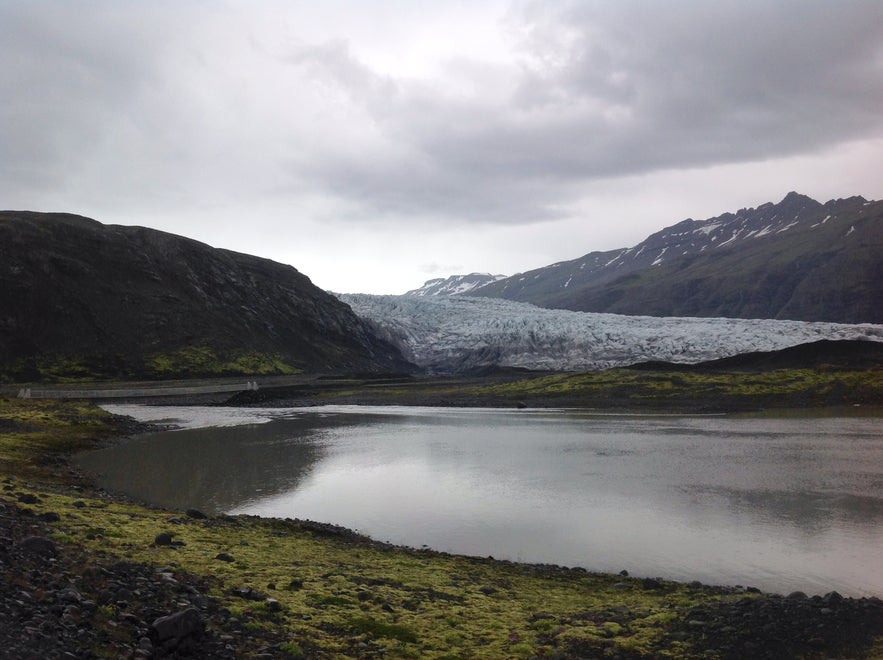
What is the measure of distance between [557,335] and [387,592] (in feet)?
345

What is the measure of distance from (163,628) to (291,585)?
3.87 m

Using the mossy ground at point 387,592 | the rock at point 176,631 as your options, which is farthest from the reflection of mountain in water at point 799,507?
the rock at point 176,631

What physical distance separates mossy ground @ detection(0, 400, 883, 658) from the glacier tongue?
3583 inches

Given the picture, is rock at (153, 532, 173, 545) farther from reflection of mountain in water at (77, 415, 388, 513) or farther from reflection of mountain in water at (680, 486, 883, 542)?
reflection of mountain in water at (680, 486, 883, 542)

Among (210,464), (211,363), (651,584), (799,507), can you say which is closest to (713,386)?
(799,507)

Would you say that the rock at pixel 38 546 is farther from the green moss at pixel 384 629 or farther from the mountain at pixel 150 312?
the mountain at pixel 150 312

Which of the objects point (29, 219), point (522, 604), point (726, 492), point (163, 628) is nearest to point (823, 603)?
point (522, 604)

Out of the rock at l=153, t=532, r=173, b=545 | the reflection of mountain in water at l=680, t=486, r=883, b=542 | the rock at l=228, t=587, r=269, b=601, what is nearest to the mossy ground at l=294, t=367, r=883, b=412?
the reflection of mountain in water at l=680, t=486, r=883, b=542

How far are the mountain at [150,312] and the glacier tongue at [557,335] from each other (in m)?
7.36

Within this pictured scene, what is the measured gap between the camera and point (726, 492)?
2369 centimetres

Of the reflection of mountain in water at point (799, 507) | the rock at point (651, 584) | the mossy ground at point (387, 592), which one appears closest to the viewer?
the mossy ground at point (387, 592)

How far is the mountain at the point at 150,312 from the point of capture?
9500 cm

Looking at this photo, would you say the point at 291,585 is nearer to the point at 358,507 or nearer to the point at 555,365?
the point at 358,507

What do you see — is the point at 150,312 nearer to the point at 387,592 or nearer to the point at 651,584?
the point at 387,592
